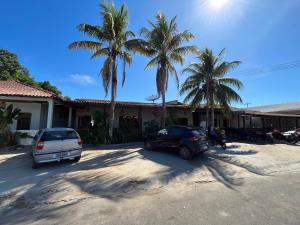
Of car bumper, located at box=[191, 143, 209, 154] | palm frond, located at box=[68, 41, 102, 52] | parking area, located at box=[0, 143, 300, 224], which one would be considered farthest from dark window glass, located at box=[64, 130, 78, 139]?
palm frond, located at box=[68, 41, 102, 52]

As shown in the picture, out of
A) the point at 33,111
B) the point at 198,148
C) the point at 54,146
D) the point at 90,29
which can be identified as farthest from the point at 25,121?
the point at 198,148

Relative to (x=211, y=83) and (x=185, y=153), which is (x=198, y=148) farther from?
(x=211, y=83)

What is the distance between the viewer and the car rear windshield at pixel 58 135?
8.03 meters

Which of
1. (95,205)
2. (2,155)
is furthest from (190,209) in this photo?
(2,155)

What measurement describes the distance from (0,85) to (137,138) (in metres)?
11.6

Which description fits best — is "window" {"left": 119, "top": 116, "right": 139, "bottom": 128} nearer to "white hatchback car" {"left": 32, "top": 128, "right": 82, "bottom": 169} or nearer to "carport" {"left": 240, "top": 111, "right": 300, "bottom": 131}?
"white hatchback car" {"left": 32, "top": 128, "right": 82, "bottom": 169}

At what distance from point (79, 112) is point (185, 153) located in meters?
12.7

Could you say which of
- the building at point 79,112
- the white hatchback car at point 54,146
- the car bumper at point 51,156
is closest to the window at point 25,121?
the building at point 79,112

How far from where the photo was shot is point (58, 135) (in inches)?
328

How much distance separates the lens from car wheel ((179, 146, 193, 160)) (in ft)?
31.4

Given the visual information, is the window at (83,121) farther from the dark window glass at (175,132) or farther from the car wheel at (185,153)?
the car wheel at (185,153)

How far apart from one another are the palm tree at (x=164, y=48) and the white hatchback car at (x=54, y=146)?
7.50 meters

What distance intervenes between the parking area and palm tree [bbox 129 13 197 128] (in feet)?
19.6

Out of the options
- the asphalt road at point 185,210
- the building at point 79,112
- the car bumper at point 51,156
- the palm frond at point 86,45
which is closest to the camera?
the asphalt road at point 185,210
